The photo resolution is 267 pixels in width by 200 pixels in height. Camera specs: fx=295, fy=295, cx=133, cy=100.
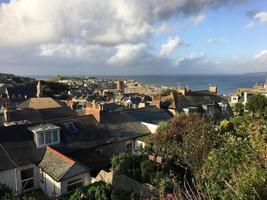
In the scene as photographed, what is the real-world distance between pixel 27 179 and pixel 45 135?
3.71m

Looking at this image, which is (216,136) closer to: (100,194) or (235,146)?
(235,146)

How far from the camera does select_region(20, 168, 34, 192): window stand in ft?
64.1

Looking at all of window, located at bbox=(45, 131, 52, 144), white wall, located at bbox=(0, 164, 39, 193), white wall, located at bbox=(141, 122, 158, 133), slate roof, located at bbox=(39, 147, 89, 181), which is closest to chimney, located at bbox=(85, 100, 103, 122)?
white wall, located at bbox=(141, 122, 158, 133)

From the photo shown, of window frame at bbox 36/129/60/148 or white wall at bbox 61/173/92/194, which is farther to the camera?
window frame at bbox 36/129/60/148

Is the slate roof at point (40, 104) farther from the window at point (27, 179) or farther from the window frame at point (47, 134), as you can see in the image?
the window at point (27, 179)

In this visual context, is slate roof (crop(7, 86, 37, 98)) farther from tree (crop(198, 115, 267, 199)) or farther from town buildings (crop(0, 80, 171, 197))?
tree (crop(198, 115, 267, 199))

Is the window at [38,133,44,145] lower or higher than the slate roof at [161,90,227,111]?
lower

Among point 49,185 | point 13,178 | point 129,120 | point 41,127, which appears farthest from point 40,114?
point 49,185

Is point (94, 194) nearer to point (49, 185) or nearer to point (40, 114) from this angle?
point (49, 185)

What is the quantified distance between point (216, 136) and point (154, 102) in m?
18.9

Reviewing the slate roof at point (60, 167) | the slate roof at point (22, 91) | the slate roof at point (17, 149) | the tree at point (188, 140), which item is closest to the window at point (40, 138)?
the slate roof at point (17, 149)

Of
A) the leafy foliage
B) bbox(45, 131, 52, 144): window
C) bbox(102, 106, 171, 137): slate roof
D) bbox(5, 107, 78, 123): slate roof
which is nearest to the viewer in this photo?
the leafy foliage

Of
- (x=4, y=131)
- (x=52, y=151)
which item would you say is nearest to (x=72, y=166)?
(x=52, y=151)

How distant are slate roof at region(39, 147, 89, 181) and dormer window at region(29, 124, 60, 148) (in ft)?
5.62
